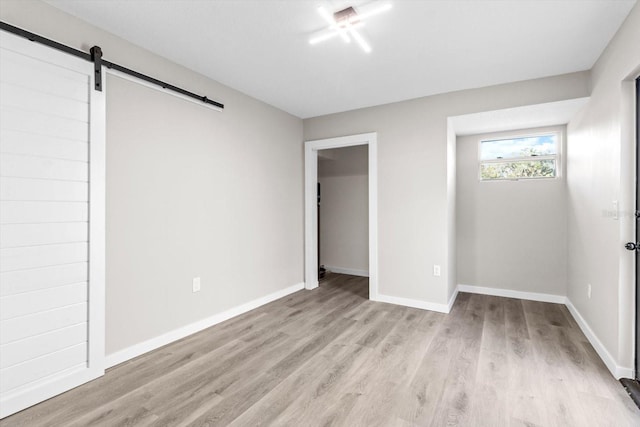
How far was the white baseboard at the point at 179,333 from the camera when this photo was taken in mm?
2374

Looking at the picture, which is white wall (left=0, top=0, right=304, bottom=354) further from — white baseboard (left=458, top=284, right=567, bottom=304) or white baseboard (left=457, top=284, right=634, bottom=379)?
white baseboard (left=457, top=284, right=634, bottom=379)

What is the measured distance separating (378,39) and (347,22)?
40cm

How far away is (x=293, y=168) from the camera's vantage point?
14.4 feet

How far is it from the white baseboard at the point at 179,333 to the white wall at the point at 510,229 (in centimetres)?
281

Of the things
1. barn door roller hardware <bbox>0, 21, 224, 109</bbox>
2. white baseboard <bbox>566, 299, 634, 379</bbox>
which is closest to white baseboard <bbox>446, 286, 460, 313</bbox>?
white baseboard <bbox>566, 299, 634, 379</bbox>

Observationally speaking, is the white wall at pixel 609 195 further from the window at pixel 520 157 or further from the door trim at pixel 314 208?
the door trim at pixel 314 208

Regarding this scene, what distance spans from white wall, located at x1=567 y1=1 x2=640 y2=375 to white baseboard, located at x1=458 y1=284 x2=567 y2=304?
762 millimetres

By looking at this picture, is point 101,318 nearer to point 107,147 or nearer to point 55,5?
point 107,147

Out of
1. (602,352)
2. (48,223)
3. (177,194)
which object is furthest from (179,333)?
(602,352)

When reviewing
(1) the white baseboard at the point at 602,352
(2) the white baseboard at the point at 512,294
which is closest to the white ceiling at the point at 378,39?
(1) the white baseboard at the point at 602,352

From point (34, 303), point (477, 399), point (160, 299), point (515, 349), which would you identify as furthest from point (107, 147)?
point (515, 349)

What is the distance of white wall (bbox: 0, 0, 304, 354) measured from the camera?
2334 millimetres

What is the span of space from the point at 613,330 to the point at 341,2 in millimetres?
2971

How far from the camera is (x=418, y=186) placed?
3695mm
